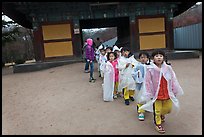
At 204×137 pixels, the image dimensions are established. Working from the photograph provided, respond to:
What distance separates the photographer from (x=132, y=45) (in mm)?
13469

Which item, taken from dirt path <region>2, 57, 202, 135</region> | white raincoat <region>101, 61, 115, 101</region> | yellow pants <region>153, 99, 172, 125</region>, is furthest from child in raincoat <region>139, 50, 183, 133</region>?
white raincoat <region>101, 61, 115, 101</region>

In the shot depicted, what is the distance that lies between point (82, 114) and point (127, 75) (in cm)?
125

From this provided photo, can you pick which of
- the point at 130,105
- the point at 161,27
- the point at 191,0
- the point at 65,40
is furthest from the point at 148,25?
the point at 130,105

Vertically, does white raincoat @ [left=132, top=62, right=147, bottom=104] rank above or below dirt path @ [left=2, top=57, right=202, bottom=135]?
above

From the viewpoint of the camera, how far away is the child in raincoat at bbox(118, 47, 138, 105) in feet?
16.0

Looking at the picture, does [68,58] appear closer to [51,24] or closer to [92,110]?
[51,24]

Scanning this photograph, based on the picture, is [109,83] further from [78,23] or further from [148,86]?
[78,23]

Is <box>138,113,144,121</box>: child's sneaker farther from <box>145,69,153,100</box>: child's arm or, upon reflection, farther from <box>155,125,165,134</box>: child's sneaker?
<box>145,69,153,100</box>: child's arm

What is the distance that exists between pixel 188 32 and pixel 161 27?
9641 millimetres

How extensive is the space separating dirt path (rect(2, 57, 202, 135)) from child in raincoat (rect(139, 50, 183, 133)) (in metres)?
0.34

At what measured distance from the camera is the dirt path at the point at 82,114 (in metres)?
3.78

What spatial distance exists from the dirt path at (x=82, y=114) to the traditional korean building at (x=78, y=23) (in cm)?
640

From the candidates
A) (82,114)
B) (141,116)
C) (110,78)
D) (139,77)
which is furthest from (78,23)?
(141,116)

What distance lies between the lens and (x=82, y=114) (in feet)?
14.9
